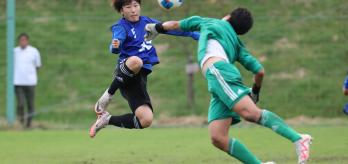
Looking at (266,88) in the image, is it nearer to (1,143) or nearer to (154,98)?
(154,98)

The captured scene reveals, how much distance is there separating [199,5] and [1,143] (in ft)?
26.8

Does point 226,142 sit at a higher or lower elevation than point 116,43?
lower

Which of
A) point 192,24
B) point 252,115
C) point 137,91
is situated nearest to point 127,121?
point 137,91

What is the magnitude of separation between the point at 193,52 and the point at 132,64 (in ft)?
32.7

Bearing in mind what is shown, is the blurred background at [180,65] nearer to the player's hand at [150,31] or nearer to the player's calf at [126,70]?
the player's calf at [126,70]

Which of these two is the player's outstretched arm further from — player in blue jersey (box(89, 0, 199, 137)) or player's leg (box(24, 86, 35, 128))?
player's leg (box(24, 86, 35, 128))

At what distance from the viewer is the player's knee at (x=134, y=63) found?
370 inches

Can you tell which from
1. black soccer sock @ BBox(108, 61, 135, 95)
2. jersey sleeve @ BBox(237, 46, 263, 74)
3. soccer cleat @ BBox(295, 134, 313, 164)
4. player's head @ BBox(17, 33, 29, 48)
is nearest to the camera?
soccer cleat @ BBox(295, 134, 313, 164)

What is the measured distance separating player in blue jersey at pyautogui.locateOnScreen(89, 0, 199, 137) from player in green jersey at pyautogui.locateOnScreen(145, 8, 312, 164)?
50.0 inches

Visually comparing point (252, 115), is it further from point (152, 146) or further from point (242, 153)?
point (152, 146)

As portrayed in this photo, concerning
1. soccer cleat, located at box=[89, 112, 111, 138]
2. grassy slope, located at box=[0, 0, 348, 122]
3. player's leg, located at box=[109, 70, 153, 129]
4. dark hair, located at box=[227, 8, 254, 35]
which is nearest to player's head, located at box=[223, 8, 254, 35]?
dark hair, located at box=[227, 8, 254, 35]

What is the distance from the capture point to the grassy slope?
18.5 metres

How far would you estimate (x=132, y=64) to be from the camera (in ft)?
30.9

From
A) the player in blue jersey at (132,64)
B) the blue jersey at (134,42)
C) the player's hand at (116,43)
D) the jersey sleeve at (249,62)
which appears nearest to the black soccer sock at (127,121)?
the player in blue jersey at (132,64)
